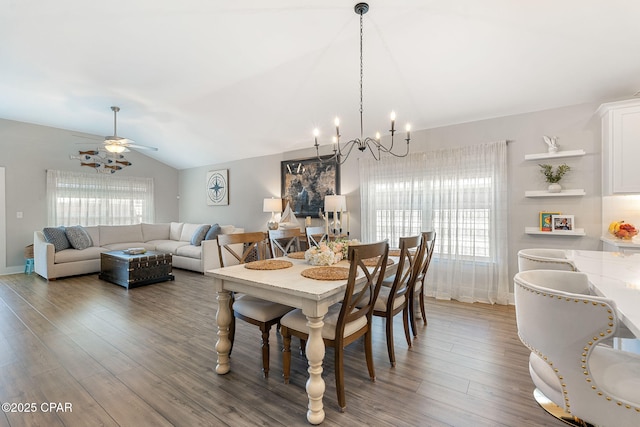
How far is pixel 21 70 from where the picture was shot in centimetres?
373

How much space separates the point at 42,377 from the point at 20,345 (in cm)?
79

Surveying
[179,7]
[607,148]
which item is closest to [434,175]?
[607,148]

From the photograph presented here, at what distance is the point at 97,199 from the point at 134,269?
326 centimetres

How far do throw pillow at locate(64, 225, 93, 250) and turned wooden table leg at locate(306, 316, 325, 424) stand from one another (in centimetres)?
563

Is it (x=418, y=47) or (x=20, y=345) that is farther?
(x=418, y=47)

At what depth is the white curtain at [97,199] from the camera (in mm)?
6020

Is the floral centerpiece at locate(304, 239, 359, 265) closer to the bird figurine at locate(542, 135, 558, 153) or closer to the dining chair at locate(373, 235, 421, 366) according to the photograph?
the dining chair at locate(373, 235, 421, 366)

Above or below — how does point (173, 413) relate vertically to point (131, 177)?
below

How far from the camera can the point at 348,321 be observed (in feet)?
5.96

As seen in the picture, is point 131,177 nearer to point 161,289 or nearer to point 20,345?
point 161,289

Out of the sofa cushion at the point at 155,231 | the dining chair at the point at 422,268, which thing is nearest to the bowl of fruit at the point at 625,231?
the dining chair at the point at 422,268

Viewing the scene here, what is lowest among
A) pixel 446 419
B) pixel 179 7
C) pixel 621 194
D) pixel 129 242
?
pixel 446 419

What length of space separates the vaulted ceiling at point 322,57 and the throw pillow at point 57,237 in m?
2.17

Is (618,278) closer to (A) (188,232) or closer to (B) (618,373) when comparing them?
(B) (618,373)
